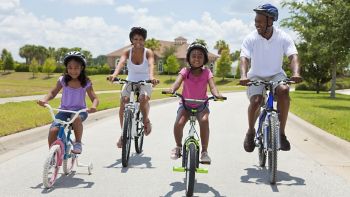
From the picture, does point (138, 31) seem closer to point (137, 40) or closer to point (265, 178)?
point (137, 40)

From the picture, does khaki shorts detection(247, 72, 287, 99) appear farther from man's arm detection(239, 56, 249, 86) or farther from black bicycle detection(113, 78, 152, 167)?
black bicycle detection(113, 78, 152, 167)

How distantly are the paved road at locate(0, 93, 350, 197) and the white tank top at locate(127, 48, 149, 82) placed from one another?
132 cm

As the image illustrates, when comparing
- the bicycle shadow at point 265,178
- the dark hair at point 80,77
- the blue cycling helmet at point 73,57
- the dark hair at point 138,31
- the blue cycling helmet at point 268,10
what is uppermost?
the blue cycling helmet at point 268,10

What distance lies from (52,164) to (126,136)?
63.4 inches

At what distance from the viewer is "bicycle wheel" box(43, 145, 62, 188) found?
546cm

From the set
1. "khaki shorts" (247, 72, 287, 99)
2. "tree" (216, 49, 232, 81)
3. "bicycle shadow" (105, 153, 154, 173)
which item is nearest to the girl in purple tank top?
"bicycle shadow" (105, 153, 154, 173)

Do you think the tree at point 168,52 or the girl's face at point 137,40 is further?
the tree at point 168,52

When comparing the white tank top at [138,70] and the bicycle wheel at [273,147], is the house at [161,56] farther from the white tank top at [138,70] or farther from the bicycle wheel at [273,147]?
the bicycle wheel at [273,147]

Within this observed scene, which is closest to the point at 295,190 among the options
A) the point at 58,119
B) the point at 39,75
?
the point at 58,119

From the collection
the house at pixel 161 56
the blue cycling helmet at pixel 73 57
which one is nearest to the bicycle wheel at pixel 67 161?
the blue cycling helmet at pixel 73 57

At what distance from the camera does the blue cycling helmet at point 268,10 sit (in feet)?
21.0

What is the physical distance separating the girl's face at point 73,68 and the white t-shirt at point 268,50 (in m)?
2.23

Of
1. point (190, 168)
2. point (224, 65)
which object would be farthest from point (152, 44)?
point (190, 168)

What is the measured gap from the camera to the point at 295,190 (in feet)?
18.9
